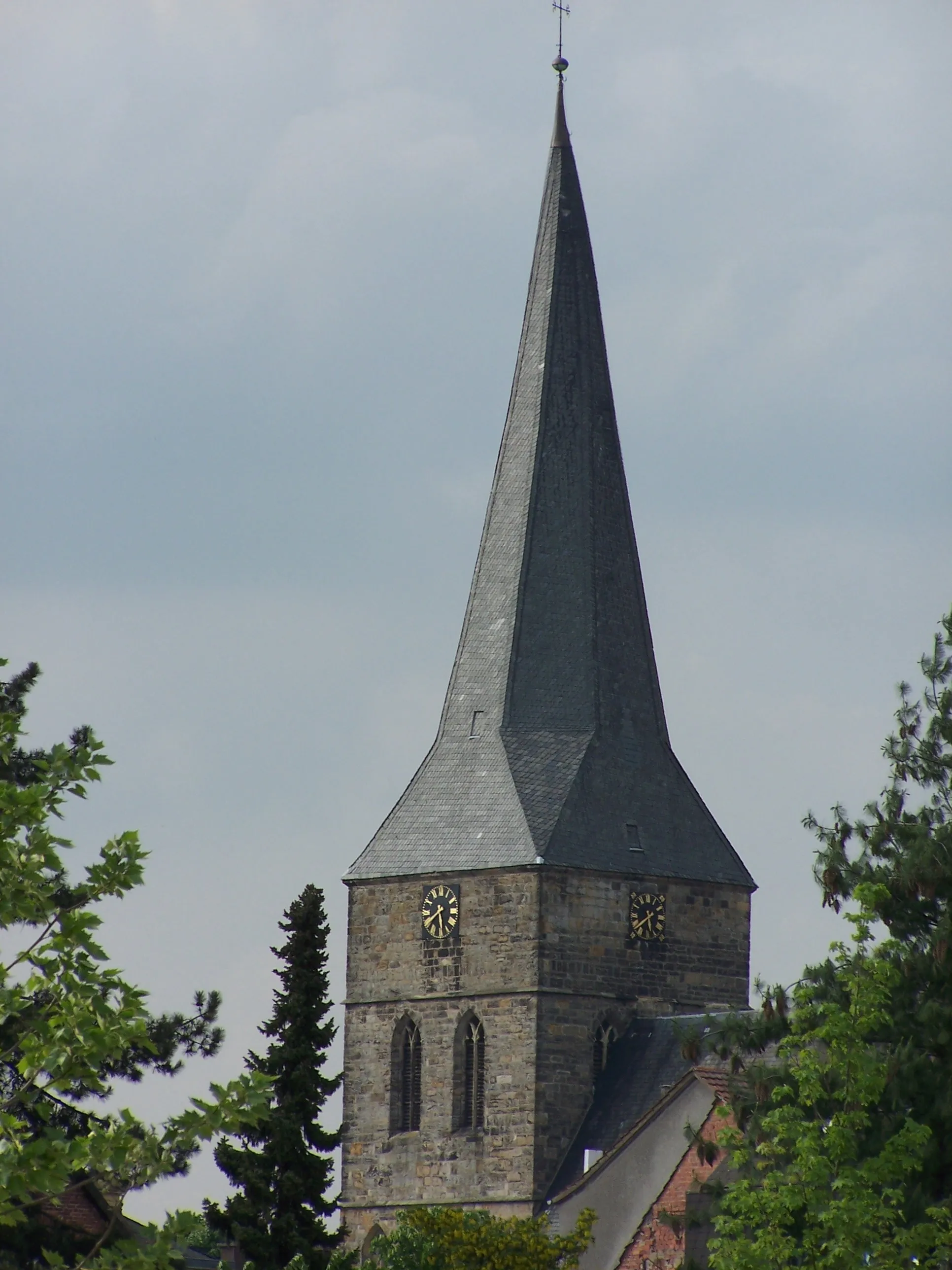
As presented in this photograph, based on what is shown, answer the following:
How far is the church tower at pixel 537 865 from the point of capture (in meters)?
53.8

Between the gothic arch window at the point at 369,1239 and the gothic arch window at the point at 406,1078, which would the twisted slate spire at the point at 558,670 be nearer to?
the gothic arch window at the point at 406,1078

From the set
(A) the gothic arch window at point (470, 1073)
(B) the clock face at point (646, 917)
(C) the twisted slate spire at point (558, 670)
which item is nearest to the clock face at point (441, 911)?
(C) the twisted slate spire at point (558, 670)

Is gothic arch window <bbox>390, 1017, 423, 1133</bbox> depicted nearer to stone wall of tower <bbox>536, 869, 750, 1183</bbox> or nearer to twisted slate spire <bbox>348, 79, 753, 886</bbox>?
stone wall of tower <bbox>536, 869, 750, 1183</bbox>

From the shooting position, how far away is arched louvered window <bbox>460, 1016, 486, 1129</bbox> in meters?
54.0

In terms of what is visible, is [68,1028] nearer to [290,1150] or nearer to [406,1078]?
[290,1150]

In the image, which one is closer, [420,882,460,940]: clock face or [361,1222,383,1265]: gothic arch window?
[361,1222,383,1265]: gothic arch window

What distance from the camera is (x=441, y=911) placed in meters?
55.0

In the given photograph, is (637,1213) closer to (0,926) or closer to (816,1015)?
(816,1015)

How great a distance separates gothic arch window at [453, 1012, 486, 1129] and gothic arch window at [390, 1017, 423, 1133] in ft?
2.78

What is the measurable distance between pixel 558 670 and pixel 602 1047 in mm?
7380

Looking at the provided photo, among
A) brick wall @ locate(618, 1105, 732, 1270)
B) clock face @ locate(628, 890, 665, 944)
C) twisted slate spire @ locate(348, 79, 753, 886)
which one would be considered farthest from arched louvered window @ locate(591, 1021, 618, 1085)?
brick wall @ locate(618, 1105, 732, 1270)

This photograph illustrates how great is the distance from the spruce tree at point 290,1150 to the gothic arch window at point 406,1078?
1727cm

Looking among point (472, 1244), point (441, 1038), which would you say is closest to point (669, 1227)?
point (472, 1244)

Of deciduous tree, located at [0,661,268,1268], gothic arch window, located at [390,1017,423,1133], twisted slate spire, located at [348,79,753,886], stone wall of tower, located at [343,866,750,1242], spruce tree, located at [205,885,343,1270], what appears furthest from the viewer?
Result: twisted slate spire, located at [348,79,753,886]
